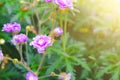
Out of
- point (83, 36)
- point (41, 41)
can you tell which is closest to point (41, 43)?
point (41, 41)

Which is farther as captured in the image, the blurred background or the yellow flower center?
the blurred background

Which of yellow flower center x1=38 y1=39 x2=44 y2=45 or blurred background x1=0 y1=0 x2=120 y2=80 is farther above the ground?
blurred background x1=0 y1=0 x2=120 y2=80

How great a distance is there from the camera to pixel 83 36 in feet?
8.47

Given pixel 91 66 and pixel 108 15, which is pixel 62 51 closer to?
pixel 91 66

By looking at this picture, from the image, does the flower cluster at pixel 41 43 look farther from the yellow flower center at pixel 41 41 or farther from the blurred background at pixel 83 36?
the blurred background at pixel 83 36

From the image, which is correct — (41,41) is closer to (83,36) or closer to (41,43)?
(41,43)

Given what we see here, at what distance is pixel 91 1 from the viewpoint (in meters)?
2.64

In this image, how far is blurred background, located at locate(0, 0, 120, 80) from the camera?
218 cm

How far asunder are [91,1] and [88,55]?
1.47ft

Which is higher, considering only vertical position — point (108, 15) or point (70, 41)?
point (108, 15)

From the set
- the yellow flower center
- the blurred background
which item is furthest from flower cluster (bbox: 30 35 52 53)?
the blurred background

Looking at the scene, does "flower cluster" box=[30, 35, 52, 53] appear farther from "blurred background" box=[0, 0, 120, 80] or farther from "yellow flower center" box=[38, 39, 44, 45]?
"blurred background" box=[0, 0, 120, 80]

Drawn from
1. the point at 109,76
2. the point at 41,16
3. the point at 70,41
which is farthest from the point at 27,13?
the point at 109,76

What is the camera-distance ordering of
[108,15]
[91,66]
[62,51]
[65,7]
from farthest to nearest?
[108,15] → [91,66] → [62,51] → [65,7]
